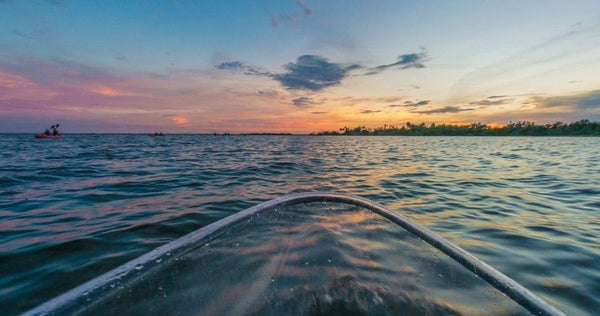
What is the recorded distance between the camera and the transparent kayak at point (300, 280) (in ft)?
5.95

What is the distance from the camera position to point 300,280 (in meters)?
2.44

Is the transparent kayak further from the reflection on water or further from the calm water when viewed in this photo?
the calm water

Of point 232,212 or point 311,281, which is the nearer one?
point 311,281

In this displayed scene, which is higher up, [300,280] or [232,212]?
[300,280]

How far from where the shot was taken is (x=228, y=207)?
6039 millimetres

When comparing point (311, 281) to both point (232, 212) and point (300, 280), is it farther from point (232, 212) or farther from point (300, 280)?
point (232, 212)

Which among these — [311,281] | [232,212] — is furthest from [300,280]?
[232,212]

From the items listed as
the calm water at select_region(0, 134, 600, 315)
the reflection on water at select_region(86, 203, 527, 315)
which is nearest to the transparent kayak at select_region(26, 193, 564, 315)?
the reflection on water at select_region(86, 203, 527, 315)

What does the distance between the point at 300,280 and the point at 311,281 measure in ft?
0.33

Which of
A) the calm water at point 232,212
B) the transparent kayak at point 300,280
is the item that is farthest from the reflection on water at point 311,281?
the calm water at point 232,212

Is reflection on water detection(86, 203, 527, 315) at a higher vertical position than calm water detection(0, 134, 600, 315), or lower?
higher

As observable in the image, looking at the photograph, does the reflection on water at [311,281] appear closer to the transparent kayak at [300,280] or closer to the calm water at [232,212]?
the transparent kayak at [300,280]

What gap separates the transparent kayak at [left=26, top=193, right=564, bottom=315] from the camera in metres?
1.81

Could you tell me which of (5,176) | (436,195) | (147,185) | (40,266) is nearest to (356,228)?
(40,266)
